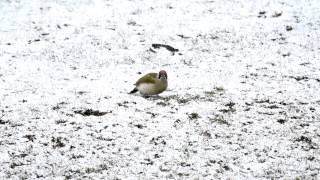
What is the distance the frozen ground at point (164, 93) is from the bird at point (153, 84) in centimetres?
30

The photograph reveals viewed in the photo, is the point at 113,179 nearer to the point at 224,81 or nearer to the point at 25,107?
the point at 25,107

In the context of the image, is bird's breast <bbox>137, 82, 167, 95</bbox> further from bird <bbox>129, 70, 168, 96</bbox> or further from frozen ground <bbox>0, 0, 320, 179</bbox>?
frozen ground <bbox>0, 0, 320, 179</bbox>

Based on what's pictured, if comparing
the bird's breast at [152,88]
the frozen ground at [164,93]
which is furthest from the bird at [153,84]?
the frozen ground at [164,93]

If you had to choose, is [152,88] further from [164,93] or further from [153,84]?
[164,93]

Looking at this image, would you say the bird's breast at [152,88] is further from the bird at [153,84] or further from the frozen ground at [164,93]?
the frozen ground at [164,93]

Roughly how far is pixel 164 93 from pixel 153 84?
0.98 m

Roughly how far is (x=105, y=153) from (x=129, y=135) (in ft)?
3.59

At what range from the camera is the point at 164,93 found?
47.8 ft

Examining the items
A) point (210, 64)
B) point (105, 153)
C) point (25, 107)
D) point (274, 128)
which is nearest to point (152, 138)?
point (105, 153)

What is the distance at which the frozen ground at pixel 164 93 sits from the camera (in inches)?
388

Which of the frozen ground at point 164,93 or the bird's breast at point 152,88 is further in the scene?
the bird's breast at point 152,88

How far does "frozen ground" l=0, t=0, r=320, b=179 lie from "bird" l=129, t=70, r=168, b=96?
0.30 meters

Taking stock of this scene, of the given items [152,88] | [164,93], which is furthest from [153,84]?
[164,93]

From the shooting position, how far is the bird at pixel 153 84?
45.0ft
